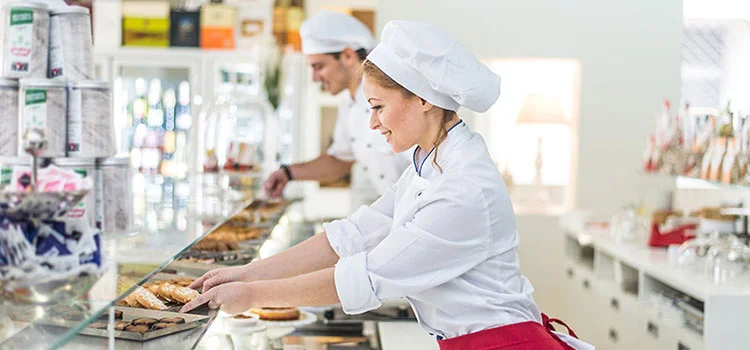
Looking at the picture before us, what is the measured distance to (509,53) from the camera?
249 inches

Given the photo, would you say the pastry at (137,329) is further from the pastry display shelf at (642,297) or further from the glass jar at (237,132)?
the pastry display shelf at (642,297)

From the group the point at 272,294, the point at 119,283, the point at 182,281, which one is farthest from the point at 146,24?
the point at 119,283

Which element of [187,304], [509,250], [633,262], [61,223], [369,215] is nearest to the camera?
[61,223]

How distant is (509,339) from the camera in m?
1.96

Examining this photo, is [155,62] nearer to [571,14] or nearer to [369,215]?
[571,14]

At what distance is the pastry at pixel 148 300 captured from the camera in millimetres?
1867

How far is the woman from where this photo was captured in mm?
1829

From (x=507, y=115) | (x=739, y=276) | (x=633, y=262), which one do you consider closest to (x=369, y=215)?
(x=739, y=276)

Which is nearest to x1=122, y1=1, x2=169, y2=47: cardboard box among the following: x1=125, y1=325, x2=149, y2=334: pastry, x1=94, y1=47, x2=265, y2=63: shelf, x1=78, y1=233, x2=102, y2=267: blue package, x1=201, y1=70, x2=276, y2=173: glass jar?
x1=94, y1=47, x2=265, y2=63: shelf

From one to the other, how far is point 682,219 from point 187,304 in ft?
12.3

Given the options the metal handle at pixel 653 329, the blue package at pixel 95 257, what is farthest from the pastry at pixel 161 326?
the metal handle at pixel 653 329

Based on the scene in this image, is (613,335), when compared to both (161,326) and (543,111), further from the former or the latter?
(161,326)

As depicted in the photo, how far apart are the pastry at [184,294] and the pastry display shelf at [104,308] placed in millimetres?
69

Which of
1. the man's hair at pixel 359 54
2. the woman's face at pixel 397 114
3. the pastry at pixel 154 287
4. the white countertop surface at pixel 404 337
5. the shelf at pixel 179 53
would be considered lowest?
the white countertop surface at pixel 404 337
